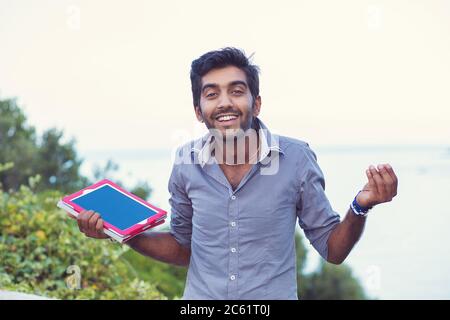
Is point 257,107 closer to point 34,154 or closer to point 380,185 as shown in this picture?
point 380,185

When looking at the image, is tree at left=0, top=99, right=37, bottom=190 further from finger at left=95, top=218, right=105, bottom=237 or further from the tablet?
finger at left=95, top=218, right=105, bottom=237

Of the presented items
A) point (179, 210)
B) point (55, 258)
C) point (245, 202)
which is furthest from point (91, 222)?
point (55, 258)

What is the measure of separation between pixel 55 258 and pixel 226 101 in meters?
2.25

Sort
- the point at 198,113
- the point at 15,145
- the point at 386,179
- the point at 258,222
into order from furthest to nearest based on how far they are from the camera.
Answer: the point at 15,145
the point at 198,113
the point at 258,222
the point at 386,179

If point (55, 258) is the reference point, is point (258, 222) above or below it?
above

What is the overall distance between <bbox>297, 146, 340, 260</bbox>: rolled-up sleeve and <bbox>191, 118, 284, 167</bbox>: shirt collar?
0.09 m

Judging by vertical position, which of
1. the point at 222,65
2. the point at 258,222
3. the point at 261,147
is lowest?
the point at 258,222

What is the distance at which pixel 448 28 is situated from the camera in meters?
6.08

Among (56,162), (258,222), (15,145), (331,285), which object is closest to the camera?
(258,222)

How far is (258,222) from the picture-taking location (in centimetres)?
180

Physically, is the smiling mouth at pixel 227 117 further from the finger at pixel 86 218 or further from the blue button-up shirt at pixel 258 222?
the finger at pixel 86 218

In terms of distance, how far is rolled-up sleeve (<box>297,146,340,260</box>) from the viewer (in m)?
1.82
